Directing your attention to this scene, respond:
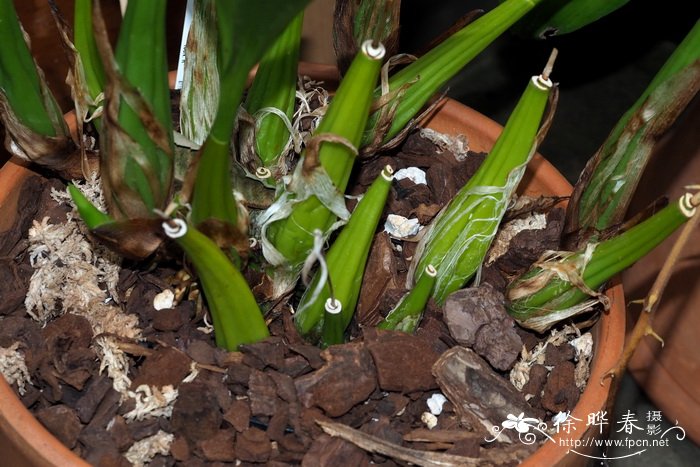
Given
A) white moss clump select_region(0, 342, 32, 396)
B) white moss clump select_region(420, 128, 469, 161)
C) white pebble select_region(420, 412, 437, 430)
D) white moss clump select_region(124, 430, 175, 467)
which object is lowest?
white moss clump select_region(124, 430, 175, 467)

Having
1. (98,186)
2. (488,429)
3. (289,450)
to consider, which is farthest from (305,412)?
(98,186)

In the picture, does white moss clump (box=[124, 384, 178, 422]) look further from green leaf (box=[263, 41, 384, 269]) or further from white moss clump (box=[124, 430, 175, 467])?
green leaf (box=[263, 41, 384, 269])

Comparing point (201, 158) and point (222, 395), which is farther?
point (222, 395)

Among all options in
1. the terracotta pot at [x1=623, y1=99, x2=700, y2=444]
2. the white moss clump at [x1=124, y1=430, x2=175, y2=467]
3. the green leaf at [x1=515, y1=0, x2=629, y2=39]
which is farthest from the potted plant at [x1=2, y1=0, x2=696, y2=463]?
the terracotta pot at [x1=623, y1=99, x2=700, y2=444]

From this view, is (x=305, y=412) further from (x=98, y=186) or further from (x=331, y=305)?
(x=98, y=186)

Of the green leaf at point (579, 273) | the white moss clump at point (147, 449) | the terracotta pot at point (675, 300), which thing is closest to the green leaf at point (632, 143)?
the green leaf at point (579, 273)

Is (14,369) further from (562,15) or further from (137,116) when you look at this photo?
(562,15)

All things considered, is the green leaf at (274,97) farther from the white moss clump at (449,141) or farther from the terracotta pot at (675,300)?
the terracotta pot at (675,300)

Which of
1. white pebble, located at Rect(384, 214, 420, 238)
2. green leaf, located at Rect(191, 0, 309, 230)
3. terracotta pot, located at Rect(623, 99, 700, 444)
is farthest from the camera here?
terracotta pot, located at Rect(623, 99, 700, 444)
